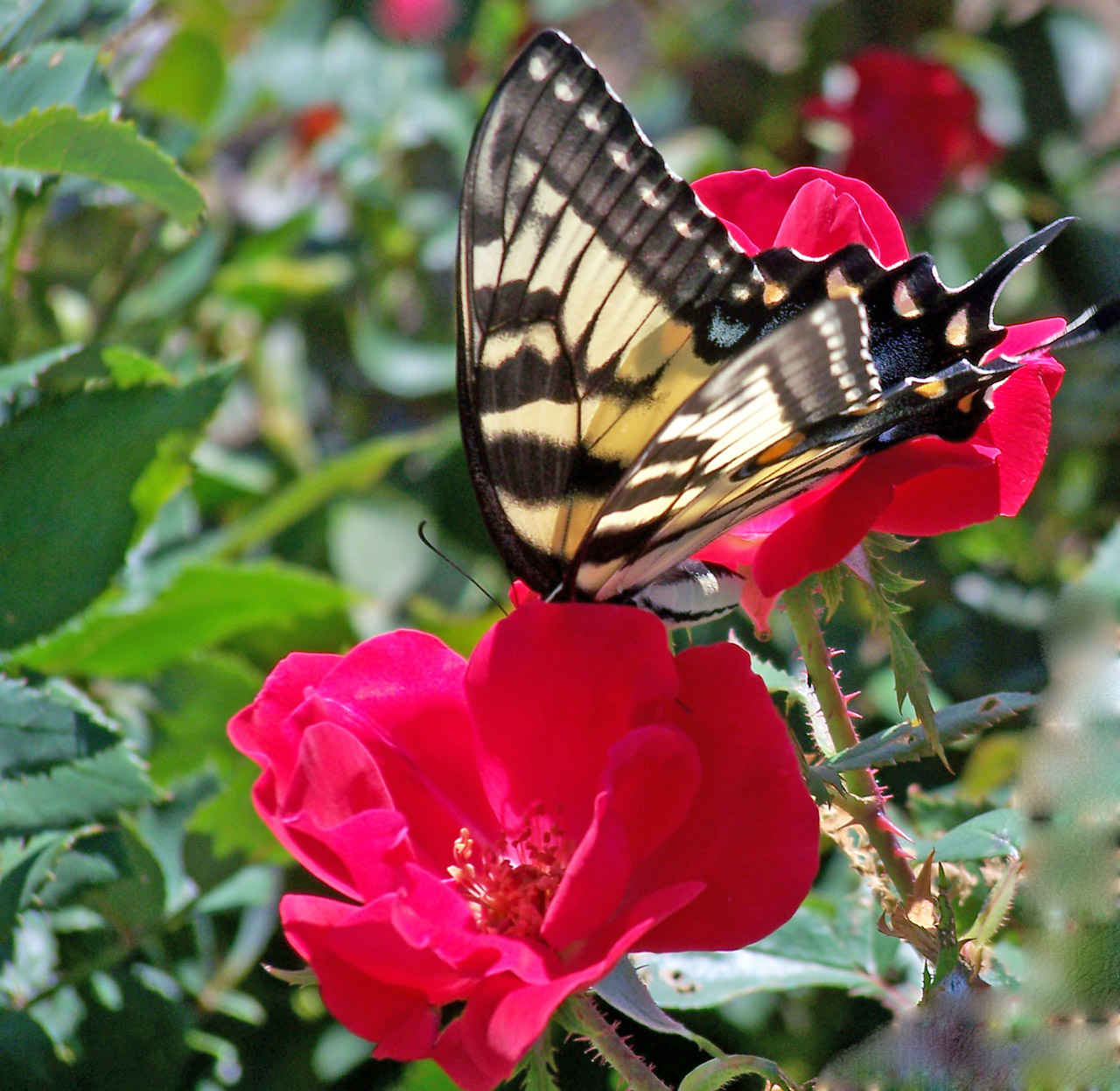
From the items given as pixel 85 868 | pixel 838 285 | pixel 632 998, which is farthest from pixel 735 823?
pixel 85 868

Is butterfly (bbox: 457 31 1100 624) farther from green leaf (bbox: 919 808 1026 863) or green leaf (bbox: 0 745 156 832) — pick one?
green leaf (bbox: 0 745 156 832)

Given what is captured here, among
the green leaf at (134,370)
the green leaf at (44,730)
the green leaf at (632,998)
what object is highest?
the green leaf at (134,370)

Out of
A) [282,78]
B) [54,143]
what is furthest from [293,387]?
[54,143]

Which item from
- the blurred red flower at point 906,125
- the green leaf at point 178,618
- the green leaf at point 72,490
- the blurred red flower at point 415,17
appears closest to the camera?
the green leaf at point 72,490

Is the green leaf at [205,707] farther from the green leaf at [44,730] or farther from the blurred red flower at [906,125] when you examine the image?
the blurred red flower at [906,125]

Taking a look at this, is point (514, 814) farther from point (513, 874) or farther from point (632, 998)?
point (632, 998)

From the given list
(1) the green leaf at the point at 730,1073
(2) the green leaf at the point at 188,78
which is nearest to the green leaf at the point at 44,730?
(1) the green leaf at the point at 730,1073
